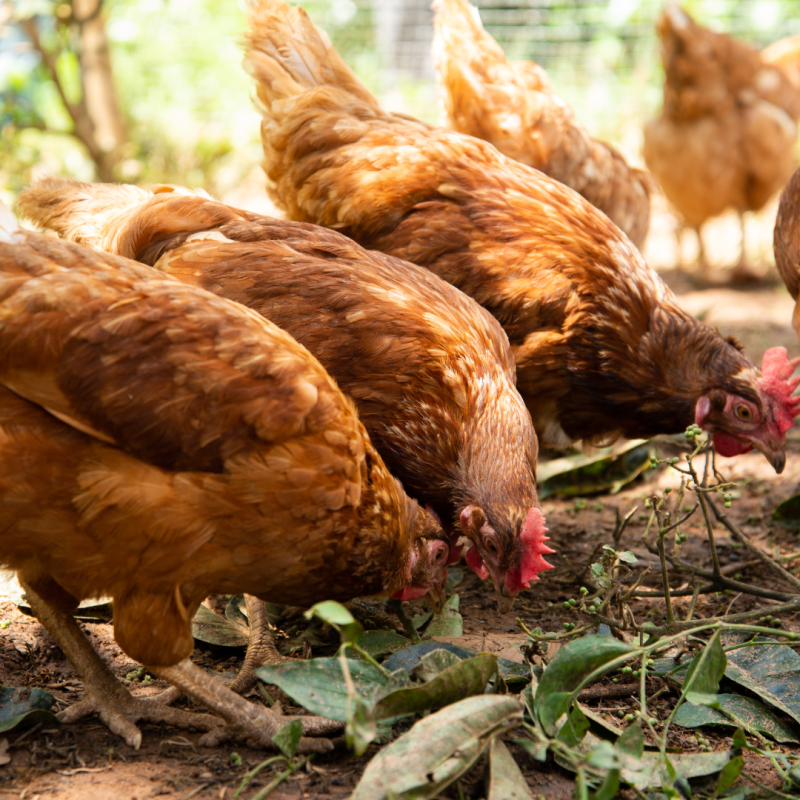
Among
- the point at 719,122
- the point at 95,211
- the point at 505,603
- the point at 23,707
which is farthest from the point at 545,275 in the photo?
the point at 719,122

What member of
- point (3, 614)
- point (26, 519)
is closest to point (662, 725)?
point (26, 519)

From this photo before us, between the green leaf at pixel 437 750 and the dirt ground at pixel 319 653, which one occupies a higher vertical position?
the green leaf at pixel 437 750

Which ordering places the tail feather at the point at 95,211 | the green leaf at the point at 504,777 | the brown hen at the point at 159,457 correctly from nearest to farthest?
the green leaf at the point at 504,777 → the brown hen at the point at 159,457 → the tail feather at the point at 95,211

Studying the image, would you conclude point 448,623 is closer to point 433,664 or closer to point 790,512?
point 433,664

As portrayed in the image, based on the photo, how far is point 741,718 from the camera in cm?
204

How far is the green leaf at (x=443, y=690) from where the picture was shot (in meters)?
1.75

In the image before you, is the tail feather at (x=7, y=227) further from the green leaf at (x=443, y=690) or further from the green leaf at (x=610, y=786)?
the green leaf at (x=610, y=786)

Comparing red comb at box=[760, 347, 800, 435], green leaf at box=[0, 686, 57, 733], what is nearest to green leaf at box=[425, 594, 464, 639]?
green leaf at box=[0, 686, 57, 733]

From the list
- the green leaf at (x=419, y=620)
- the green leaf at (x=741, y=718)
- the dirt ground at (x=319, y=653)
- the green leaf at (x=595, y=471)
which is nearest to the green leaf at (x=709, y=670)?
the green leaf at (x=741, y=718)

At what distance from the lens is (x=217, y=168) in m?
8.22

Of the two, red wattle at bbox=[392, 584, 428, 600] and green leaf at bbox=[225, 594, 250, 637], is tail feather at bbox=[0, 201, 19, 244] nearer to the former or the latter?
green leaf at bbox=[225, 594, 250, 637]

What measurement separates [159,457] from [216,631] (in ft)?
2.72

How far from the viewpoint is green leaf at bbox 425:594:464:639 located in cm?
245

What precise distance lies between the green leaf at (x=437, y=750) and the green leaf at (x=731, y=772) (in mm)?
447
